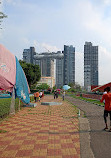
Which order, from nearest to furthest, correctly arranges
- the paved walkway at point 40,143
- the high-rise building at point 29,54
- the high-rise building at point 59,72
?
the paved walkway at point 40,143
the high-rise building at point 59,72
the high-rise building at point 29,54

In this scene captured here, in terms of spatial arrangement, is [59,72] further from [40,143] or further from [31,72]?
[40,143]

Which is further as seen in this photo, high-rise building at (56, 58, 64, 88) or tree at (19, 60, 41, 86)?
high-rise building at (56, 58, 64, 88)

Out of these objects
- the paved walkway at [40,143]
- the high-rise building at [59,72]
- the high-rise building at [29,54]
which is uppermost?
the high-rise building at [29,54]

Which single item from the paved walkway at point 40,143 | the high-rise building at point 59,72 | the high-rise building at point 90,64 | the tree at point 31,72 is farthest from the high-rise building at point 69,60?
the paved walkway at point 40,143

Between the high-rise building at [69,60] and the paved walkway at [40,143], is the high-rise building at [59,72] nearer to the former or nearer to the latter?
the high-rise building at [69,60]

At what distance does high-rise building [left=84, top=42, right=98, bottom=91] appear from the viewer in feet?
272

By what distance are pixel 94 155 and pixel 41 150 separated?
4.21ft

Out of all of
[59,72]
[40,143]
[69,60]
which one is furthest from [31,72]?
[59,72]

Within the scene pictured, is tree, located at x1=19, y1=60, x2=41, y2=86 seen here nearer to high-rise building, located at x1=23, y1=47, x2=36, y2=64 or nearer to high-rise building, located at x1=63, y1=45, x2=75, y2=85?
high-rise building, located at x1=63, y1=45, x2=75, y2=85

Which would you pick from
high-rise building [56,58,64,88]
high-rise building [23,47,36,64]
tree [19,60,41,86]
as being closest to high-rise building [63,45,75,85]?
high-rise building [56,58,64,88]

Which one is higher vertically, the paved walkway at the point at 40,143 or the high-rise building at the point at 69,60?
the high-rise building at the point at 69,60

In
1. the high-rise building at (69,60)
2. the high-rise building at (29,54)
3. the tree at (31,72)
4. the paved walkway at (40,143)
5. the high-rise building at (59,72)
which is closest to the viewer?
the paved walkway at (40,143)

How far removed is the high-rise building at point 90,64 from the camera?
8294 centimetres

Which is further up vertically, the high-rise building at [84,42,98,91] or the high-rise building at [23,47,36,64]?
the high-rise building at [23,47,36,64]
